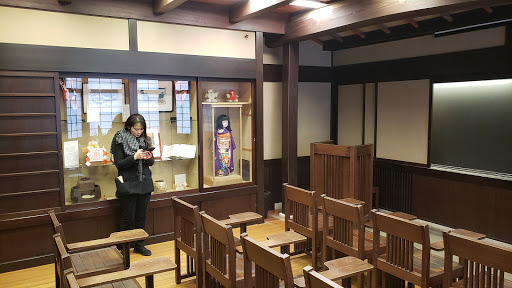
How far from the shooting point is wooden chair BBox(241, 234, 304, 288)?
2.10 meters

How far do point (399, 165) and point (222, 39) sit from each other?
3091 millimetres

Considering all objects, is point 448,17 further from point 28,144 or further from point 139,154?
point 28,144

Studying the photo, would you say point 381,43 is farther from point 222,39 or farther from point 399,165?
point 222,39

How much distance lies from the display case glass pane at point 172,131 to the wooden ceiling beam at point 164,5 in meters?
0.78

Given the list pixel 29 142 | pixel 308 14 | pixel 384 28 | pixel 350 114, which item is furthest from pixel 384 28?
pixel 29 142

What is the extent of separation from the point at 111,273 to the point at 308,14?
12.4 ft

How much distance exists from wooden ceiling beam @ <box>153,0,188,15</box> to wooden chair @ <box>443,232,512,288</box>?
10.3 ft

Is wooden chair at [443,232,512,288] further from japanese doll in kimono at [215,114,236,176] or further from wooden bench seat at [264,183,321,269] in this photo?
japanese doll in kimono at [215,114,236,176]

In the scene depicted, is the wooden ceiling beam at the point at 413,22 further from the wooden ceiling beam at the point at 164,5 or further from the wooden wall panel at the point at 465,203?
the wooden ceiling beam at the point at 164,5

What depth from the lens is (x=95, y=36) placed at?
4273 mm

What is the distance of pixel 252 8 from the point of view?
14.8ft

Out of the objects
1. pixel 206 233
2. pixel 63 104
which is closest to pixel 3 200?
pixel 63 104

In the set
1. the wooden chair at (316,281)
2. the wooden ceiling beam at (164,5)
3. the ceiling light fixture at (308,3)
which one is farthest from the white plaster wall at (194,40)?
the wooden chair at (316,281)

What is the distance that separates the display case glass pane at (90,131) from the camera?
434 centimetres
